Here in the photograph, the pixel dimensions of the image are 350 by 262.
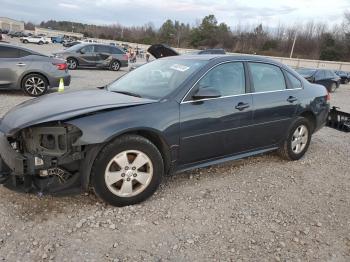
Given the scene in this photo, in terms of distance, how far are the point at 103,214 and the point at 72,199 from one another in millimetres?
465

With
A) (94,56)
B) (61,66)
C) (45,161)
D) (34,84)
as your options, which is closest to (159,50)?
(61,66)

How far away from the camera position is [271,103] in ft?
15.7

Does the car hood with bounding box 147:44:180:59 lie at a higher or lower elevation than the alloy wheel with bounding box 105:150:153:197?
higher

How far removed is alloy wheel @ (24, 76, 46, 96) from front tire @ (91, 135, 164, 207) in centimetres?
716

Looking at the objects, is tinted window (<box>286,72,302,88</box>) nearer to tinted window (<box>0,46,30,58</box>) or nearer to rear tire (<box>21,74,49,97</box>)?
rear tire (<box>21,74,49,97</box>)

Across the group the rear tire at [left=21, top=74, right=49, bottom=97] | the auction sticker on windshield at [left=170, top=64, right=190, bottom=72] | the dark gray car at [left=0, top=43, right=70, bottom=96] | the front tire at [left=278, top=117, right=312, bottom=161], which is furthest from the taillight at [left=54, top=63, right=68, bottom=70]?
the front tire at [left=278, top=117, right=312, bottom=161]

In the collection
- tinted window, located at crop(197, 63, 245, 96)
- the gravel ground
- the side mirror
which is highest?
tinted window, located at crop(197, 63, 245, 96)

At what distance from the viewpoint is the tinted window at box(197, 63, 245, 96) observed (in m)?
4.18

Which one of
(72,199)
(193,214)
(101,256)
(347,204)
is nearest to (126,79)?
(72,199)

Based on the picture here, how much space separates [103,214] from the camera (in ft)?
11.4

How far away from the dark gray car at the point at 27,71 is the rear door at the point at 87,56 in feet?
31.8

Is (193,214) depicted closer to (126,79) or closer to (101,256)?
(101,256)

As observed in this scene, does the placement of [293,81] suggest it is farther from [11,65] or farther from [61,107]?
[11,65]

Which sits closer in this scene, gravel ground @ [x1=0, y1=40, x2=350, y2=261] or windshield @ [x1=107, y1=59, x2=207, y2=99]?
gravel ground @ [x1=0, y1=40, x2=350, y2=261]
